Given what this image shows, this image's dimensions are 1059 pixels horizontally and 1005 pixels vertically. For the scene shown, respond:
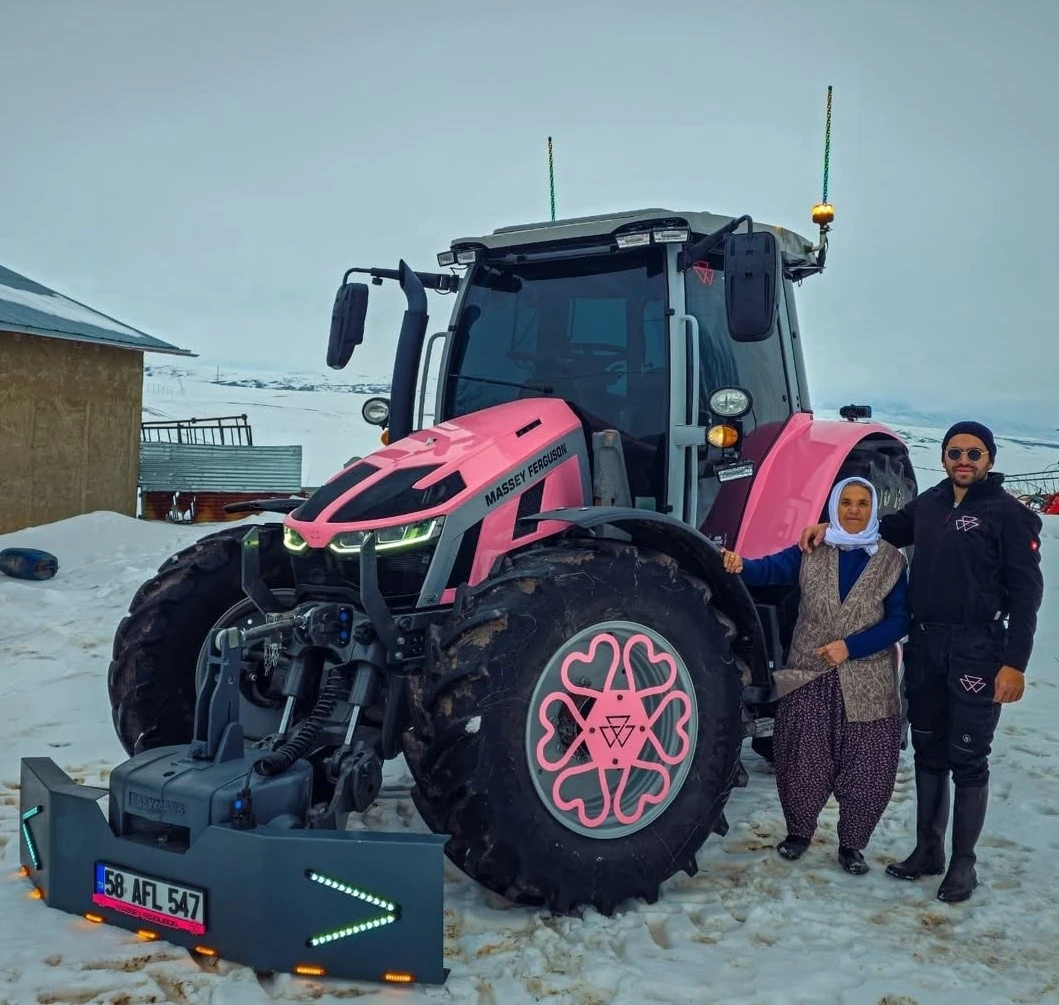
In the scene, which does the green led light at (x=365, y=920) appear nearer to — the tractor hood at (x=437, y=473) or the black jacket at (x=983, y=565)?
the tractor hood at (x=437, y=473)

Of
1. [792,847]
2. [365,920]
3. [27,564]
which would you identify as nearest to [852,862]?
[792,847]

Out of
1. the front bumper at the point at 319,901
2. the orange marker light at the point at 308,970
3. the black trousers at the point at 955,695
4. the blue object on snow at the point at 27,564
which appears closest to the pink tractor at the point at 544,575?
the front bumper at the point at 319,901

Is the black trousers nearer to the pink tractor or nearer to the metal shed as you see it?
the pink tractor

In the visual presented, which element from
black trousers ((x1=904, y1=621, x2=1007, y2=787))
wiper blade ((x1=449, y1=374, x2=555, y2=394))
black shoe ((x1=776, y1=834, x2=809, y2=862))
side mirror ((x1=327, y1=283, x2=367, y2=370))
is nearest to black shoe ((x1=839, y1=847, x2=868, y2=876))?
black shoe ((x1=776, y1=834, x2=809, y2=862))

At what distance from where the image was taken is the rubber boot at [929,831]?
146 inches

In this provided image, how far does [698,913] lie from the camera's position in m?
3.29

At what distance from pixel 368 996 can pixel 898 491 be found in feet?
12.2

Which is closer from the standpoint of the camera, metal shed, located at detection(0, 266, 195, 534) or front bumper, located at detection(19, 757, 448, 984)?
front bumper, located at detection(19, 757, 448, 984)

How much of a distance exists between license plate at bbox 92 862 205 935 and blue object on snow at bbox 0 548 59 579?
801 centimetres

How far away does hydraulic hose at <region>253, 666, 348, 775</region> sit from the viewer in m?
3.01

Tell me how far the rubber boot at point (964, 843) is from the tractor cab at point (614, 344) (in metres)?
1.41

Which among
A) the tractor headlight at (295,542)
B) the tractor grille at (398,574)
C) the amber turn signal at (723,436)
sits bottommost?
the tractor grille at (398,574)

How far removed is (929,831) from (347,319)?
9.84ft

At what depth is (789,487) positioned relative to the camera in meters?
4.67
